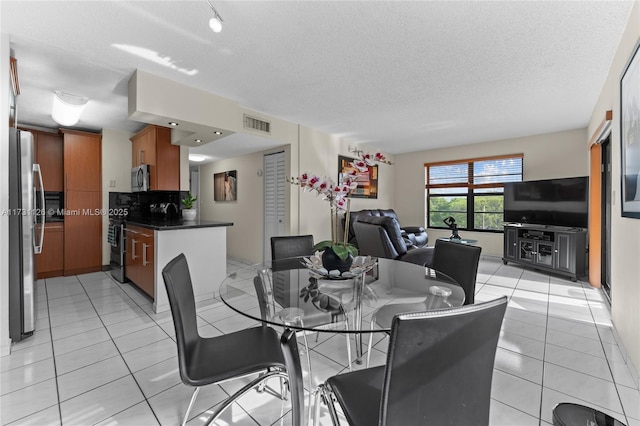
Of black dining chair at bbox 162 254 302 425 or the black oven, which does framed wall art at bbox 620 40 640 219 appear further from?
the black oven

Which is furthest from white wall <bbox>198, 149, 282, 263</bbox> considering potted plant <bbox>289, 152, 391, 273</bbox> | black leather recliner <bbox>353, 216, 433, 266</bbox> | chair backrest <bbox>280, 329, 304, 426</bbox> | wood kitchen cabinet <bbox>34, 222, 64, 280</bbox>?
chair backrest <bbox>280, 329, 304, 426</bbox>

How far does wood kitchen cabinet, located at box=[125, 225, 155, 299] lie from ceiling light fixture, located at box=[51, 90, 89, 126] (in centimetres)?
150

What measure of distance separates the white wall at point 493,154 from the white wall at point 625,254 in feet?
8.04

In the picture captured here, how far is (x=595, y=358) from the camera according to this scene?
2.07 m

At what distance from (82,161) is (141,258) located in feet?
7.88

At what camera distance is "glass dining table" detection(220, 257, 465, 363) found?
129cm

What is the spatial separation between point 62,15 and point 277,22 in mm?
1473

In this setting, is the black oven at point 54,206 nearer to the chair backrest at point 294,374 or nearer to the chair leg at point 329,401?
the chair backrest at point 294,374

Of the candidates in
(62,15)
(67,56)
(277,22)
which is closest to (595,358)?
(277,22)

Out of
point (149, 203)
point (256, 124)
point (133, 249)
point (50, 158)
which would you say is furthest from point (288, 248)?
point (50, 158)

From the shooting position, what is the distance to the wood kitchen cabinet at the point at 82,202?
4379 millimetres

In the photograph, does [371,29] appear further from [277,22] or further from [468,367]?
[468,367]

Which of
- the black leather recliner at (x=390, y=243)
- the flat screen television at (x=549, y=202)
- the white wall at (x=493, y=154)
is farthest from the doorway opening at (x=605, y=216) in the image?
the black leather recliner at (x=390, y=243)

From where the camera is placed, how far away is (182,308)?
1.29m
